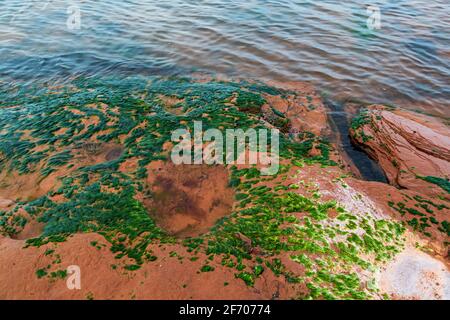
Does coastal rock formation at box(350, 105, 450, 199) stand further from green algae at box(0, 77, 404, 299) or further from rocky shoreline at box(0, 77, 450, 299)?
green algae at box(0, 77, 404, 299)

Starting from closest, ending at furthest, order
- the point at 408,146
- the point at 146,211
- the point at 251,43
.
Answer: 1. the point at 146,211
2. the point at 408,146
3. the point at 251,43

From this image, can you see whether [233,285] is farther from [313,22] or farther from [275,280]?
[313,22]

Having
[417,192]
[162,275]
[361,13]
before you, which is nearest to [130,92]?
[162,275]

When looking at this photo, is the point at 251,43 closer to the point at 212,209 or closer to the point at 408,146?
the point at 408,146

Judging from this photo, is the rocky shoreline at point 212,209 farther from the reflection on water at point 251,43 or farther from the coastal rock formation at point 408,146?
the reflection on water at point 251,43

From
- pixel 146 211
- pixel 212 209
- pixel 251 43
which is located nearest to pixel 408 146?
pixel 212 209
